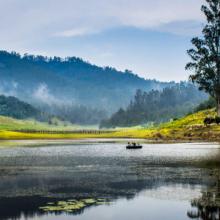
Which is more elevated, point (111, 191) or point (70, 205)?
point (111, 191)

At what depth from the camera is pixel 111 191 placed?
4541cm

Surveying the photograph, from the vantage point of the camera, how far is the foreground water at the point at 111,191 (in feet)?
117

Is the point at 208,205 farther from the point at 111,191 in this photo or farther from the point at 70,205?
the point at 111,191

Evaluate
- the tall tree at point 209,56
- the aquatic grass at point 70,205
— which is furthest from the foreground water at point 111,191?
the tall tree at point 209,56

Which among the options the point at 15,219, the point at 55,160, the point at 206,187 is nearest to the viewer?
the point at 15,219

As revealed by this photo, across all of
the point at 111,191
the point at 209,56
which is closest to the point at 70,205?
the point at 111,191

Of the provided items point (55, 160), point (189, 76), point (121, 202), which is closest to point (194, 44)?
point (189, 76)

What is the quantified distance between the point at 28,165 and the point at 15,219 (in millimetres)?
40485

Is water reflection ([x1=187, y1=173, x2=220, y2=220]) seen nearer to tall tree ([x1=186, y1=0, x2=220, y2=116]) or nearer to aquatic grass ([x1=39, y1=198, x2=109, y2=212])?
aquatic grass ([x1=39, y1=198, x2=109, y2=212])

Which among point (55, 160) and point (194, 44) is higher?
point (194, 44)

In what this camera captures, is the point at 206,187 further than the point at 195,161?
No

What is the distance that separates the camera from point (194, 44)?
155m

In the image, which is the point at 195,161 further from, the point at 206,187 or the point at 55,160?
the point at 206,187

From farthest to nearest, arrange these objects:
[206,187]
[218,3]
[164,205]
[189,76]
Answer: [189,76] → [218,3] → [206,187] → [164,205]
